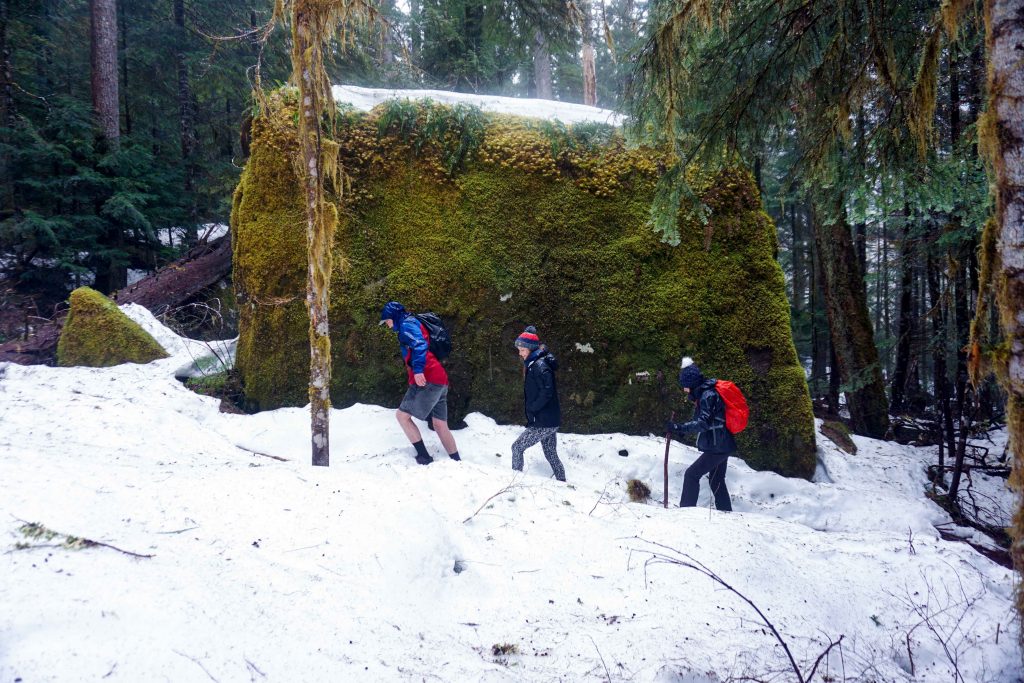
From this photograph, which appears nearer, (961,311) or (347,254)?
(961,311)

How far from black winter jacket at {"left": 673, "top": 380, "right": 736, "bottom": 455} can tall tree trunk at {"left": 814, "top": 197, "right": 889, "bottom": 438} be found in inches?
208

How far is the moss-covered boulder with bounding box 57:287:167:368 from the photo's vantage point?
7.33 meters

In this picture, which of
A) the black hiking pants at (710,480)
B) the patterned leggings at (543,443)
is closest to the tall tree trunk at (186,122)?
the patterned leggings at (543,443)

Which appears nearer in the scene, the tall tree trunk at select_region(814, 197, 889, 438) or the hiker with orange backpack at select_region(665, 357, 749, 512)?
the hiker with orange backpack at select_region(665, 357, 749, 512)

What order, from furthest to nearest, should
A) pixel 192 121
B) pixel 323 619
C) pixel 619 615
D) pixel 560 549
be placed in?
pixel 192 121, pixel 560 549, pixel 619 615, pixel 323 619

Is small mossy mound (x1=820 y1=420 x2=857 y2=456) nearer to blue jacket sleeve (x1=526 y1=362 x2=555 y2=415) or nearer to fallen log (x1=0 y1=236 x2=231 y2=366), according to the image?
blue jacket sleeve (x1=526 y1=362 x2=555 y2=415)

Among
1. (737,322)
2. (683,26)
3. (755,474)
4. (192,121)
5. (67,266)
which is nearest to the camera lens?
(683,26)

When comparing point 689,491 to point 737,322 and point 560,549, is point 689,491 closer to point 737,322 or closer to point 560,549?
point 560,549

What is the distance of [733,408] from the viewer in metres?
5.04

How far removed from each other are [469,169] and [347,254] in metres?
2.10

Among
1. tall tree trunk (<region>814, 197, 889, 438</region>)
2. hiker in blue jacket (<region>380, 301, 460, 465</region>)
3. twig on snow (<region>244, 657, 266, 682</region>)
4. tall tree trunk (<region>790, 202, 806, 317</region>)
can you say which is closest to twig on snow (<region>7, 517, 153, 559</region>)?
twig on snow (<region>244, 657, 266, 682</region>)

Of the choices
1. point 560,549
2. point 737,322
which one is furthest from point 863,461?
point 560,549

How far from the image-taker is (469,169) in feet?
24.1

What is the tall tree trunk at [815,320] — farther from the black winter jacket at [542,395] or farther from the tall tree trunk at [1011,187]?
the tall tree trunk at [1011,187]
